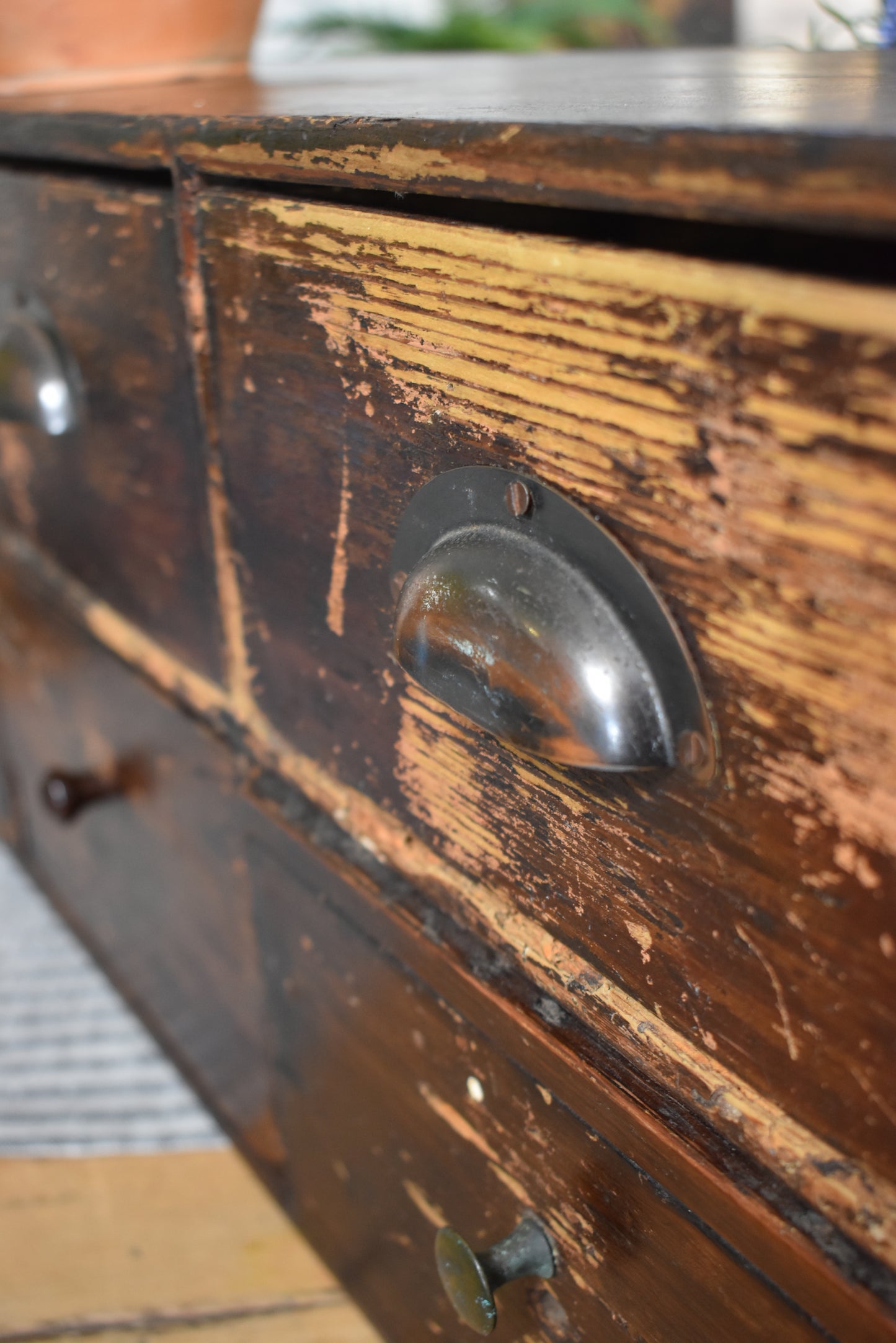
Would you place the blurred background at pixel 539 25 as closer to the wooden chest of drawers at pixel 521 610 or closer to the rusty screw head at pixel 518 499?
the wooden chest of drawers at pixel 521 610

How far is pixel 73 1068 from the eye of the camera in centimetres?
67

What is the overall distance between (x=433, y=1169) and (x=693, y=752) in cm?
24

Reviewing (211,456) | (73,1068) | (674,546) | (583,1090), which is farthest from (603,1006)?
(73,1068)

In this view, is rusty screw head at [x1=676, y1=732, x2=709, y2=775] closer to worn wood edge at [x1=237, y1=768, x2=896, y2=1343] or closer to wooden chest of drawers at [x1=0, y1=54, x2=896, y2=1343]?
wooden chest of drawers at [x1=0, y1=54, x2=896, y2=1343]

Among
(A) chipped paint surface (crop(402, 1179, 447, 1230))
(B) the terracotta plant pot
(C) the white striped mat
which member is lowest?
(C) the white striped mat

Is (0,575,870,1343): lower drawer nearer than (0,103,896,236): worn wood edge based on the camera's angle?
No

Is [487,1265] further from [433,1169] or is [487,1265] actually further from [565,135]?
[565,135]

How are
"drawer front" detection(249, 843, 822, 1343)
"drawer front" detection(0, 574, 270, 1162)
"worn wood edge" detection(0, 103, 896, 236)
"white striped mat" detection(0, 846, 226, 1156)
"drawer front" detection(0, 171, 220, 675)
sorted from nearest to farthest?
"worn wood edge" detection(0, 103, 896, 236)
"drawer front" detection(249, 843, 822, 1343)
"drawer front" detection(0, 171, 220, 675)
"drawer front" detection(0, 574, 270, 1162)
"white striped mat" detection(0, 846, 226, 1156)

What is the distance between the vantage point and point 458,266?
9.5 inches

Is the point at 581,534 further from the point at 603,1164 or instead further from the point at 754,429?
the point at 603,1164

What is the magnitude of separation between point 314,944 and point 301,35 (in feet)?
3.68

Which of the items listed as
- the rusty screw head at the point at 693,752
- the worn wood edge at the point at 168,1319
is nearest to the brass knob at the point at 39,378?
the rusty screw head at the point at 693,752

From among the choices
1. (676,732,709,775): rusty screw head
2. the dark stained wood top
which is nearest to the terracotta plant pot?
the dark stained wood top

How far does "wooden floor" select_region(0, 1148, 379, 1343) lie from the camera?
51 cm
